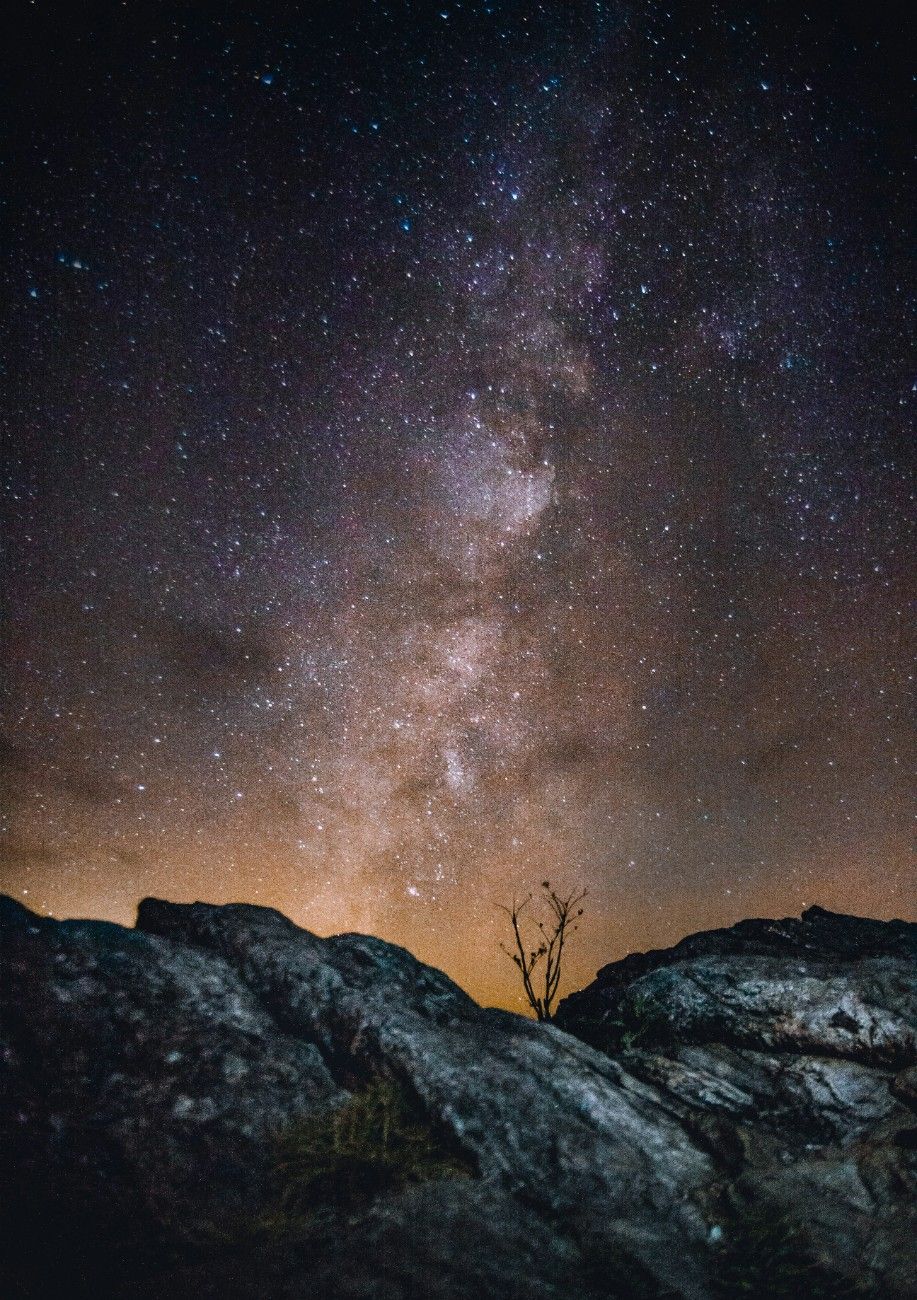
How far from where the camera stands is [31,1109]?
6.93 meters

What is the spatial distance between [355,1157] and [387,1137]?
1.47 ft

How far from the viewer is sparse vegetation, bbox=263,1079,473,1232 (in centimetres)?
656

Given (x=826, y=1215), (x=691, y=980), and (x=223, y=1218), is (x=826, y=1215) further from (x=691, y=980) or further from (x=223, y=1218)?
(x=223, y=1218)

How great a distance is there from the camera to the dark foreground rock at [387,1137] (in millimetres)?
6008

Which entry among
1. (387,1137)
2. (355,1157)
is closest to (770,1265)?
(387,1137)

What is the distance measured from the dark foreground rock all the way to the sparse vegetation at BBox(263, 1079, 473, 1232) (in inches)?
1.0

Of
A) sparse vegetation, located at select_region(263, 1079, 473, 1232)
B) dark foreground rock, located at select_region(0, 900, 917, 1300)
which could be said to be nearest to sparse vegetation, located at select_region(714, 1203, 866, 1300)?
dark foreground rock, located at select_region(0, 900, 917, 1300)

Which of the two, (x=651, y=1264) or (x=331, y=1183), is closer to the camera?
(x=651, y=1264)

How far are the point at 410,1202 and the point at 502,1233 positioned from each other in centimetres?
100

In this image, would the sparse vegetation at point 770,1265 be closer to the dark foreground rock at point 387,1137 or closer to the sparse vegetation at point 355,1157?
the dark foreground rock at point 387,1137

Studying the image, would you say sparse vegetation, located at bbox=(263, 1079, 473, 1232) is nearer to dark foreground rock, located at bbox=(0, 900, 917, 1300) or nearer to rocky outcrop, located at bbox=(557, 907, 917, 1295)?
dark foreground rock, located at bbox=(0, 900, 917, 1300)

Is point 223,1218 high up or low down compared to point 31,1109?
down

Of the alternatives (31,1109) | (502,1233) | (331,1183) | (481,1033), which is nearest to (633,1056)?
(481,1033)

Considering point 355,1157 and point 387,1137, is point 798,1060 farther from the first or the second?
point 355,1157
